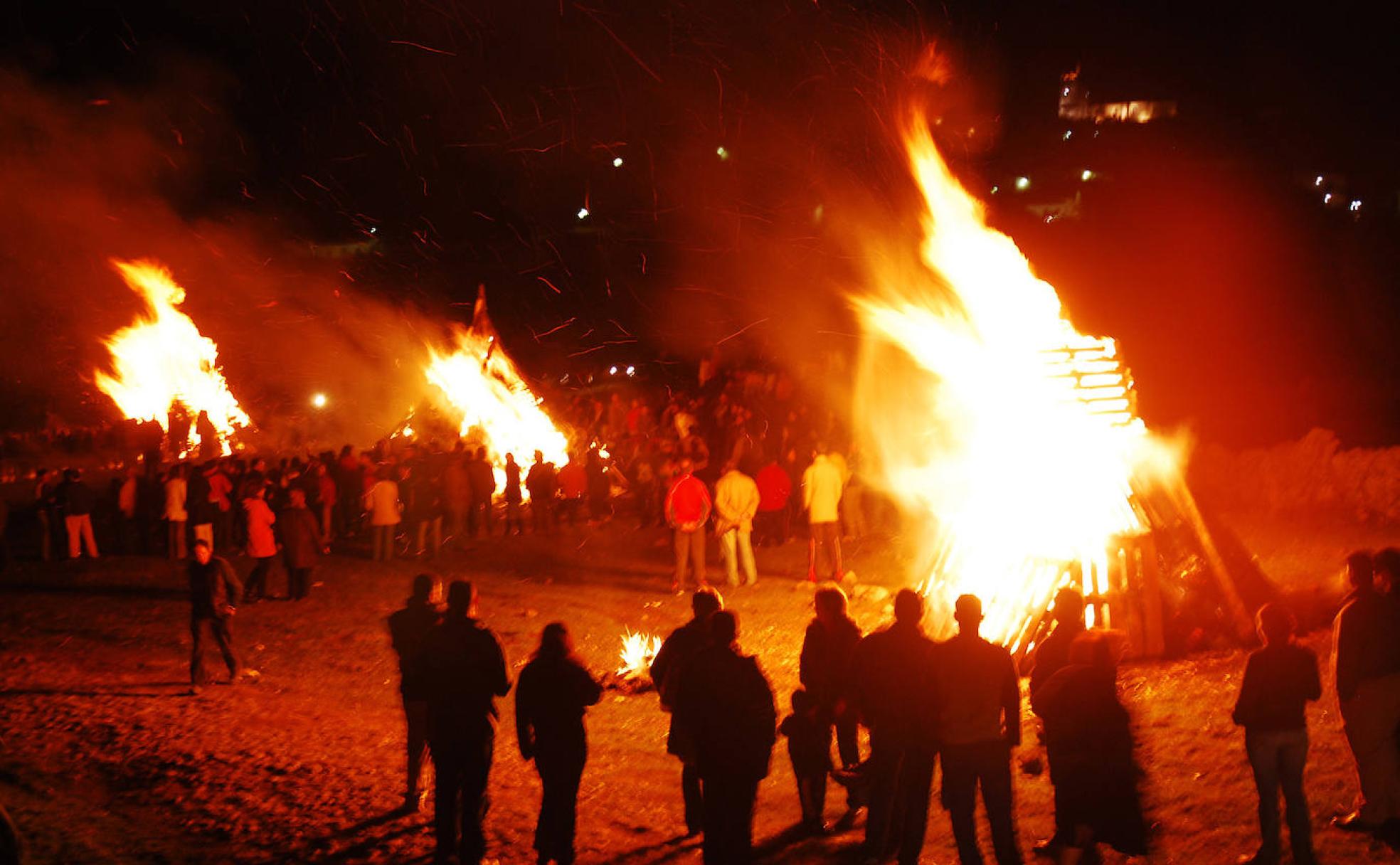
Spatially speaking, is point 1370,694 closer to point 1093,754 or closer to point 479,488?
point 1093,754

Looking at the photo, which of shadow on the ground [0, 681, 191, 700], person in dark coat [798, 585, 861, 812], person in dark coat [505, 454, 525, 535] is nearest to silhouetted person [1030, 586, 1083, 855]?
person in dark coat [798, 585, 861, 812]

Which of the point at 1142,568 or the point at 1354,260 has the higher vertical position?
the point at 1354,260

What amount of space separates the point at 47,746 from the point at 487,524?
1029cm

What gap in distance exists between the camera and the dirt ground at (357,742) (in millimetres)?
6969

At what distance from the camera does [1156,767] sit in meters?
7.72

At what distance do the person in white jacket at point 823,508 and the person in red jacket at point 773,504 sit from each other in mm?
1599

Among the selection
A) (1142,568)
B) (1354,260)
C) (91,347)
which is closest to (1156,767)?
(1142,568)

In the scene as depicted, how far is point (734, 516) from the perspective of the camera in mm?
14352

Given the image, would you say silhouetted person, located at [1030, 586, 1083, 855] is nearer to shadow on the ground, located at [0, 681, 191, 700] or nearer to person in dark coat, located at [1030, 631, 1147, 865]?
person in dark coat, located at [1030, 631, 1147, 865]

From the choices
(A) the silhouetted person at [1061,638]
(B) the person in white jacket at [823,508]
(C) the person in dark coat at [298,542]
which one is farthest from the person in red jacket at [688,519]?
(A) the silhouetted person at [1061,638]

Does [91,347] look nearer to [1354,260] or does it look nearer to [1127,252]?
[1127,252]

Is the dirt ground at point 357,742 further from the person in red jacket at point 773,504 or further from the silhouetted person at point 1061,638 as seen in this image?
the person in red jacket at point 773,504

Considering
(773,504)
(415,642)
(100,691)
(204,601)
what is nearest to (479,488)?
(773,504)

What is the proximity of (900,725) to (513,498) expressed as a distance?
44.4 feet
